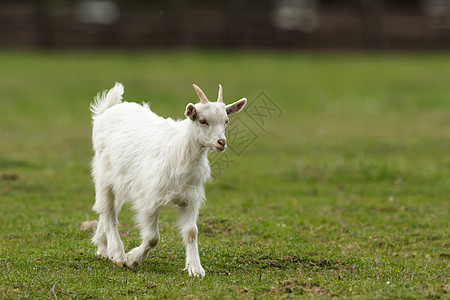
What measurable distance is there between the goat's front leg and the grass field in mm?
140

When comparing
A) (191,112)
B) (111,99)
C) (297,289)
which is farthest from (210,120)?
(111,99)

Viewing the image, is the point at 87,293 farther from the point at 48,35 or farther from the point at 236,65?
the point at 48,35

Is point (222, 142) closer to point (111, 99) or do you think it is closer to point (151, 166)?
point (151, 166)

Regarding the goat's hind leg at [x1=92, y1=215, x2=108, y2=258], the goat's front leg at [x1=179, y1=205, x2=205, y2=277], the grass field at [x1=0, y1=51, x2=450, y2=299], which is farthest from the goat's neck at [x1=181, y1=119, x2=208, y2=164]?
the goat's hind leg at [x1=92, y1=215, x2=108, y2=258]

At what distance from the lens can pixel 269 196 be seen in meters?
12.0

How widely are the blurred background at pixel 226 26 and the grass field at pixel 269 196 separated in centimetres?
888

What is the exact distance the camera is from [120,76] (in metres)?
26.4

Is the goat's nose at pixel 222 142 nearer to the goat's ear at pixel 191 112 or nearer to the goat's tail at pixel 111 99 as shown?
the goat's ear at pixel 191 112

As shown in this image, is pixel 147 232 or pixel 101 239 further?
pixel 101 239

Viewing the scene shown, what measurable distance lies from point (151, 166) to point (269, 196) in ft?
14.5

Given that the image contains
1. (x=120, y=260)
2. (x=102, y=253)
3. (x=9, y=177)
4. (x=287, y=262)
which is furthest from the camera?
(x=9, y=177)

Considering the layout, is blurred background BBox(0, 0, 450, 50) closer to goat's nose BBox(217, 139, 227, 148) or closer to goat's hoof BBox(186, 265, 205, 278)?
goat's hoof BBox(186, 265, 205, 278)

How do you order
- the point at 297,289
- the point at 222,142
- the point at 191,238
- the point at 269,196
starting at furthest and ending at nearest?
1. the point at 269,196
2. the point at 191,238
3. the point at 222,142
4. the point at 297,289

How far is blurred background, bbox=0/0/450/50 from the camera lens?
3484 centimetres
